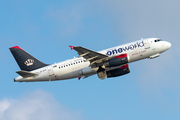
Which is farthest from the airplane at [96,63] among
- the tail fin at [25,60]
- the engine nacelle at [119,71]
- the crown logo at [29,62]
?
the engine nacelle at [119,71]

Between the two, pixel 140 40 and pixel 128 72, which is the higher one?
pixel 140 40

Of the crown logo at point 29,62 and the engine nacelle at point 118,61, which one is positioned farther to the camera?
the crown logo at point 29,62

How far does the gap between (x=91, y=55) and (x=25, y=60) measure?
1437 cm

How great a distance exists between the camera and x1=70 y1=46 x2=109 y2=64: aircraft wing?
2004 inches

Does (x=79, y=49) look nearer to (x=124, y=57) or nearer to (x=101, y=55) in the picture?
(x=101, y=55)

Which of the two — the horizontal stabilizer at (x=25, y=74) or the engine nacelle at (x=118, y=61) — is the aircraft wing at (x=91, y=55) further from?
the horizontal stabilizer at (x=25, y=74)

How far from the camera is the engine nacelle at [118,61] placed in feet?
174

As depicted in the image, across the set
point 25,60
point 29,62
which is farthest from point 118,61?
point 25,60

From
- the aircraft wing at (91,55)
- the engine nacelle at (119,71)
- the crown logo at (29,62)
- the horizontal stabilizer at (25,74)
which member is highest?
the crown logo at (29,62)

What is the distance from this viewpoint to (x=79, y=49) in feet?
166

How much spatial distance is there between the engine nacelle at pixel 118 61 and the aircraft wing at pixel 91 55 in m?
1.08

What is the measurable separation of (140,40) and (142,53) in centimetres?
286

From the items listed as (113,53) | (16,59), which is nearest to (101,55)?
(113,53)

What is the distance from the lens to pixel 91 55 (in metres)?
Result: 53.1
